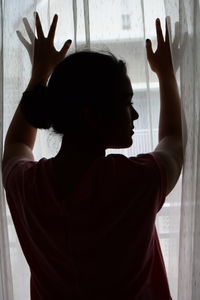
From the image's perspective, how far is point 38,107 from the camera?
26.1 inches

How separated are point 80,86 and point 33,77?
0.55 feet

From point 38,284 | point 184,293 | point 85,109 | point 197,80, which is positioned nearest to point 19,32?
point 85,109

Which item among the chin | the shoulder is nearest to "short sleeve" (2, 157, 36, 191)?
the shoulder

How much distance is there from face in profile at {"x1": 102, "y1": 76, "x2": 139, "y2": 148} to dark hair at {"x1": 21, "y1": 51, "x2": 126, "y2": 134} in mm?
13

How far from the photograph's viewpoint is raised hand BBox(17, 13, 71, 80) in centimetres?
75

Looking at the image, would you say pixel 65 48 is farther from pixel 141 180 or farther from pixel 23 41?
pixel 141 180

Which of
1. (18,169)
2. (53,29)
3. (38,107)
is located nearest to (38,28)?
(53,29)

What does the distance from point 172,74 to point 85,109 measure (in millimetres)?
201

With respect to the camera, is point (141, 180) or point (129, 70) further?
point (129, 70)

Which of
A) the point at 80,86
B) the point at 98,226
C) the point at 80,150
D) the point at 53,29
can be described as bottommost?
the point at 98,226

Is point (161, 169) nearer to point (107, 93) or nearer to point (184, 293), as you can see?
point (107, 93)

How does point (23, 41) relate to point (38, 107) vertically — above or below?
above

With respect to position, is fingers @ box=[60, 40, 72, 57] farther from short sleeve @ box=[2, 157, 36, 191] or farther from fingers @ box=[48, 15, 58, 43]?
short sleeve @ box=[2, 157, 36, 191]

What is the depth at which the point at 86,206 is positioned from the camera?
607mm
